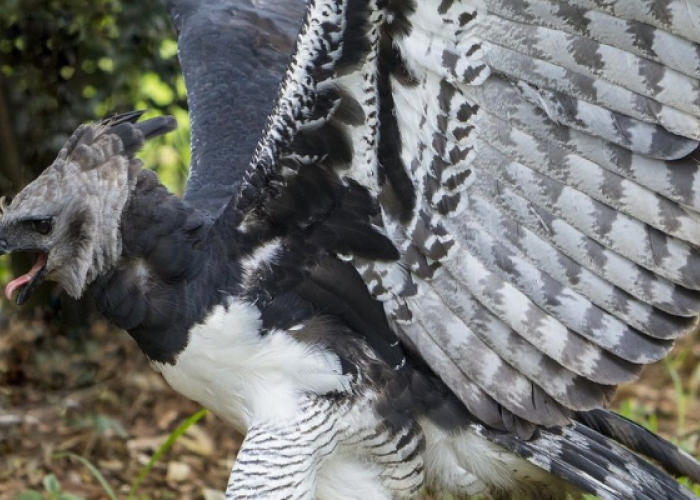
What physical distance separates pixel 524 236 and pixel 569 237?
0.14 meters

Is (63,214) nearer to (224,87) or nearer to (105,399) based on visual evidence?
(224,87)

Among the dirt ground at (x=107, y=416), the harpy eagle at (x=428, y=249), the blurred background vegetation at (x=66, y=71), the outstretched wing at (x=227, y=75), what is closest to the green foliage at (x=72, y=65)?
the blurred background vegetation at (x=66, y=71)

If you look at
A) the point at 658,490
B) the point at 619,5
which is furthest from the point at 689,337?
the point at 619,5

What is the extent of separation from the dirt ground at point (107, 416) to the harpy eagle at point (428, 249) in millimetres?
1458

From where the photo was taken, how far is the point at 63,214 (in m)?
4.07

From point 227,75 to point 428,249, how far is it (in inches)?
67.6

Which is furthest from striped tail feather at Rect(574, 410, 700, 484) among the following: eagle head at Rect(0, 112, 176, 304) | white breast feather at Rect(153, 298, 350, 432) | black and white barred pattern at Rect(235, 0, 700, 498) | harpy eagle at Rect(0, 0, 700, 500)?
eagle head at Rect(0, 112, 176, 304)

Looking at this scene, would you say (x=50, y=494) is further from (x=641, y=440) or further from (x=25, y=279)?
(x=641, y=440)

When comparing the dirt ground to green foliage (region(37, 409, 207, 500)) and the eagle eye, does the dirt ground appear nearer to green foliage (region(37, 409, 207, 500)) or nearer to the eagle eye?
green foliage (region(37, 409, 207, 500))

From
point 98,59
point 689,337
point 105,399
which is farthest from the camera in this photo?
point 689,337

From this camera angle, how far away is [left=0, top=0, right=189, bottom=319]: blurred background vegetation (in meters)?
5.63

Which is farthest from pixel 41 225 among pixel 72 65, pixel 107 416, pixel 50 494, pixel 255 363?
pixel 107 416

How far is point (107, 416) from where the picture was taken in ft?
19.6

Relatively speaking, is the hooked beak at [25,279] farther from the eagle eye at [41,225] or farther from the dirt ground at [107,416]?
the dirt ground at [107,416]
